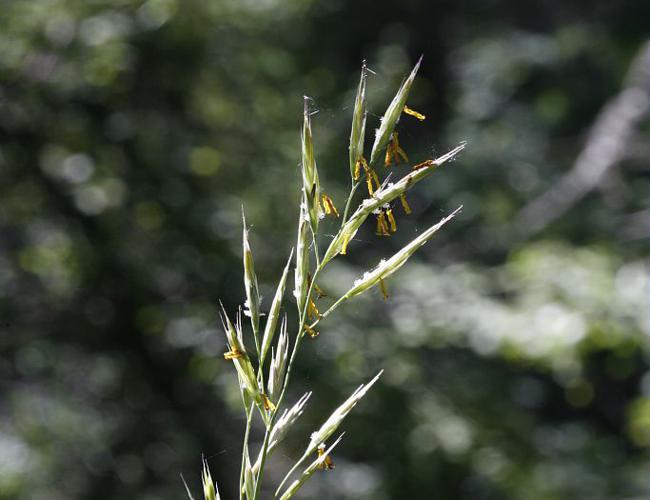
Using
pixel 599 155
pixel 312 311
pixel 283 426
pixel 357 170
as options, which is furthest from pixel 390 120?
pixel 599 155

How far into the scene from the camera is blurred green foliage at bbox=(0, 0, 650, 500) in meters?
3.24

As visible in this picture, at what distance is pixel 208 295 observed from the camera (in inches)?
138

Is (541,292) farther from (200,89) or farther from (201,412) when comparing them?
(200,89)

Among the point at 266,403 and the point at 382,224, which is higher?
the point at 382,224

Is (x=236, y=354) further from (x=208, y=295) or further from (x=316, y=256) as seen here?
(x=208, y=295)

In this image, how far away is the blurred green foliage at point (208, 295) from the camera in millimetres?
3236

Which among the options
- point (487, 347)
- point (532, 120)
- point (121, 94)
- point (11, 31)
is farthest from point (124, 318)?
point (532, 120)

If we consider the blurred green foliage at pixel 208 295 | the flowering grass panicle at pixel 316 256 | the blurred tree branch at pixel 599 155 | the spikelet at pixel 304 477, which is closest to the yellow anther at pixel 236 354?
the flowering grass panicle at pixel 316 256

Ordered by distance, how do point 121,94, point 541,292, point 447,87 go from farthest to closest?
1. point 447,87
2. point 121,94
3. point 541,292

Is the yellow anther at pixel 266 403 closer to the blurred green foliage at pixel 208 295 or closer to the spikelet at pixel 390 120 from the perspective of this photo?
the spikelet at pixel 390 120

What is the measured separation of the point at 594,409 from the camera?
4.84 metres

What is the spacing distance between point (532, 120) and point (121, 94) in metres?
2.52

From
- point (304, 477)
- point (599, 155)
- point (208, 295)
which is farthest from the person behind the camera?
point (599, 155)

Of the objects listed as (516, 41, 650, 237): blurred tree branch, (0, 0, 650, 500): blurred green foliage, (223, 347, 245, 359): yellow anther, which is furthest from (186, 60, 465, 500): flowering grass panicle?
(516, 41, 650, 237): blurred tree branch
